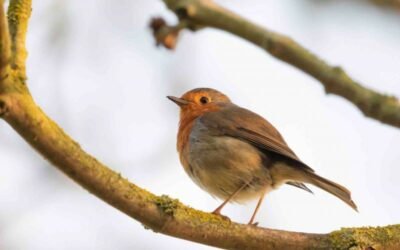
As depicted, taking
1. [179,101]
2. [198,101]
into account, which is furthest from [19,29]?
[198,101]

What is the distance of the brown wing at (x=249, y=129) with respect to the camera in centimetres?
466

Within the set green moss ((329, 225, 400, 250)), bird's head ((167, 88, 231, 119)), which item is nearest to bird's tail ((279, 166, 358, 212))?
green moss ((329, 225, 400, 250))

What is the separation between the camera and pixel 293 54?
3035 millimetres

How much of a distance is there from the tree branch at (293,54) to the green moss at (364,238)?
0.61m

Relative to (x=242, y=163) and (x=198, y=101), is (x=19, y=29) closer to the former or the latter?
(x=242, y=163)

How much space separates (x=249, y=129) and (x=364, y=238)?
6.45 ft

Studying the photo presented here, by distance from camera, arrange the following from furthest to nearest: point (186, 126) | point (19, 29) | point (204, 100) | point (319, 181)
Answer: point (204, 100)
point (186, 126)
point (319, 181)
point (19, 29)

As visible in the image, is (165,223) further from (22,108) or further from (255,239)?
(22,108)

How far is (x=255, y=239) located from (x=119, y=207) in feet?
2.50

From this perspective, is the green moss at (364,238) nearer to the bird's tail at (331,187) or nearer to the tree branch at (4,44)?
the bird's tail at (331,187)

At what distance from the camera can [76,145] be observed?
241 cm

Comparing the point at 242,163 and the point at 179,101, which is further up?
the point at 179,101

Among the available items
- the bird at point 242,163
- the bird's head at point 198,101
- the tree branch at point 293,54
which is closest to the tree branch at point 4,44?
the tree branch at point 293,54

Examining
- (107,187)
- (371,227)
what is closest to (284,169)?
(371,227)
